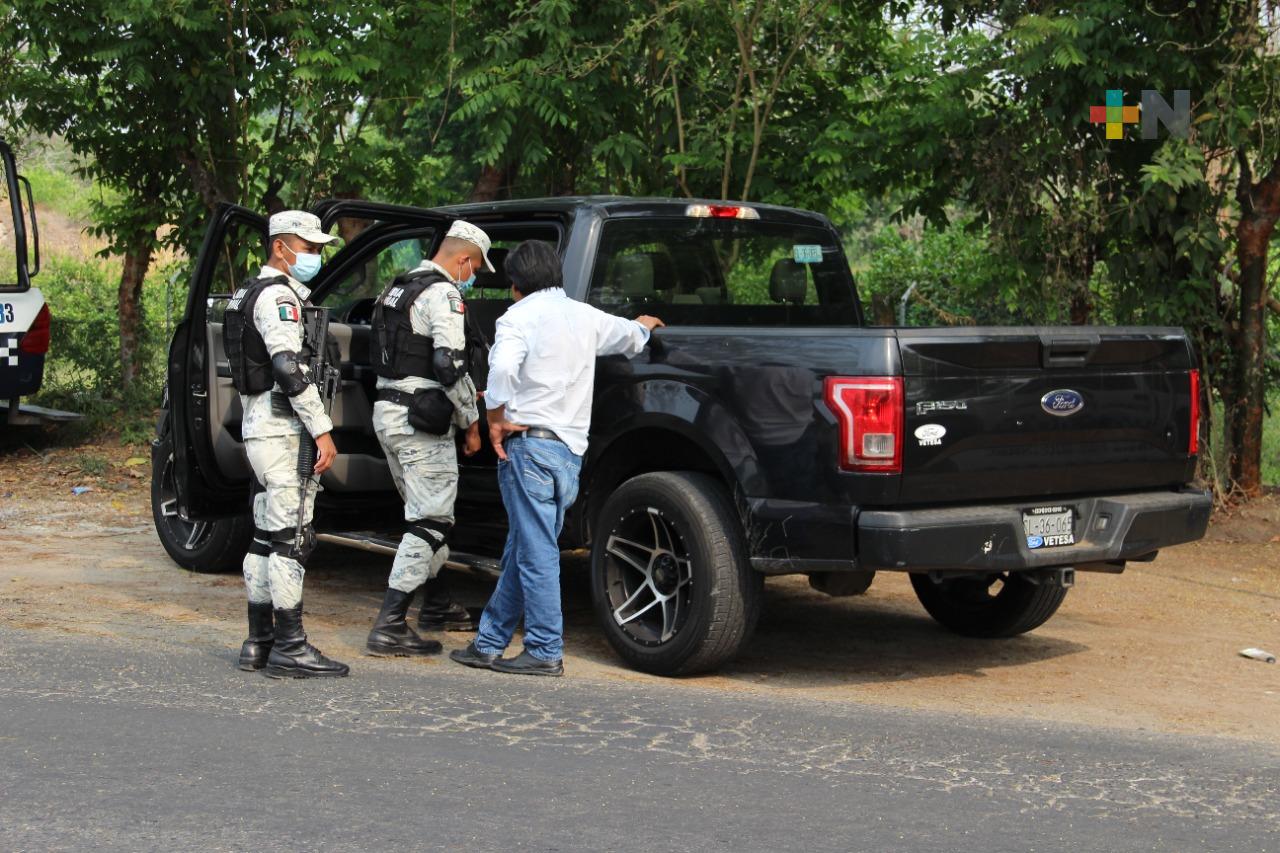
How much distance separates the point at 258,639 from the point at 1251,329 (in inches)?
287

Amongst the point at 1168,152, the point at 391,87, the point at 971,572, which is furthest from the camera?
the point at 391,87

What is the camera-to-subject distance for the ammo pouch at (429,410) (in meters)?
6.78

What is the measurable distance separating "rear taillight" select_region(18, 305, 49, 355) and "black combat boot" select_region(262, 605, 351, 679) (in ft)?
25.2

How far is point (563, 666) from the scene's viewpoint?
6.80 m

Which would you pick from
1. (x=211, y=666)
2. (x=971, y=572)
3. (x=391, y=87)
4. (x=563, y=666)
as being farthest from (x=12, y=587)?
(x=391, y=87)

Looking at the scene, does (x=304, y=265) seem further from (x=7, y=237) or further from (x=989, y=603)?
(x=7, y=237)

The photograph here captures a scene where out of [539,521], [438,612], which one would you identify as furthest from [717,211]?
[438,612]

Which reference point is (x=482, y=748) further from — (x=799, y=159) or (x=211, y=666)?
(x=799, y=159)

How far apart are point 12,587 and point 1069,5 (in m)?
7.27

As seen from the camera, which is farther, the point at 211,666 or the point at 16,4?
the point at 16,4

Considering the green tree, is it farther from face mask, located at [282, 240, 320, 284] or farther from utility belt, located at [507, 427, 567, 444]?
face mask, located at [282, 240, 320, 284]

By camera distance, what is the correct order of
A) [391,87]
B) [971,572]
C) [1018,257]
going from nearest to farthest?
[971,572]
[1018,257]
[391,87]

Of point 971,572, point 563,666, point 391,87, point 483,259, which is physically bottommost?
point 563,666

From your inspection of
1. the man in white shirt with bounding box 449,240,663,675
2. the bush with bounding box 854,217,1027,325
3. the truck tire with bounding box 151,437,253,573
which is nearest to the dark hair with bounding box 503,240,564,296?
the man in white shirt with bounding box 449,240,663,675
